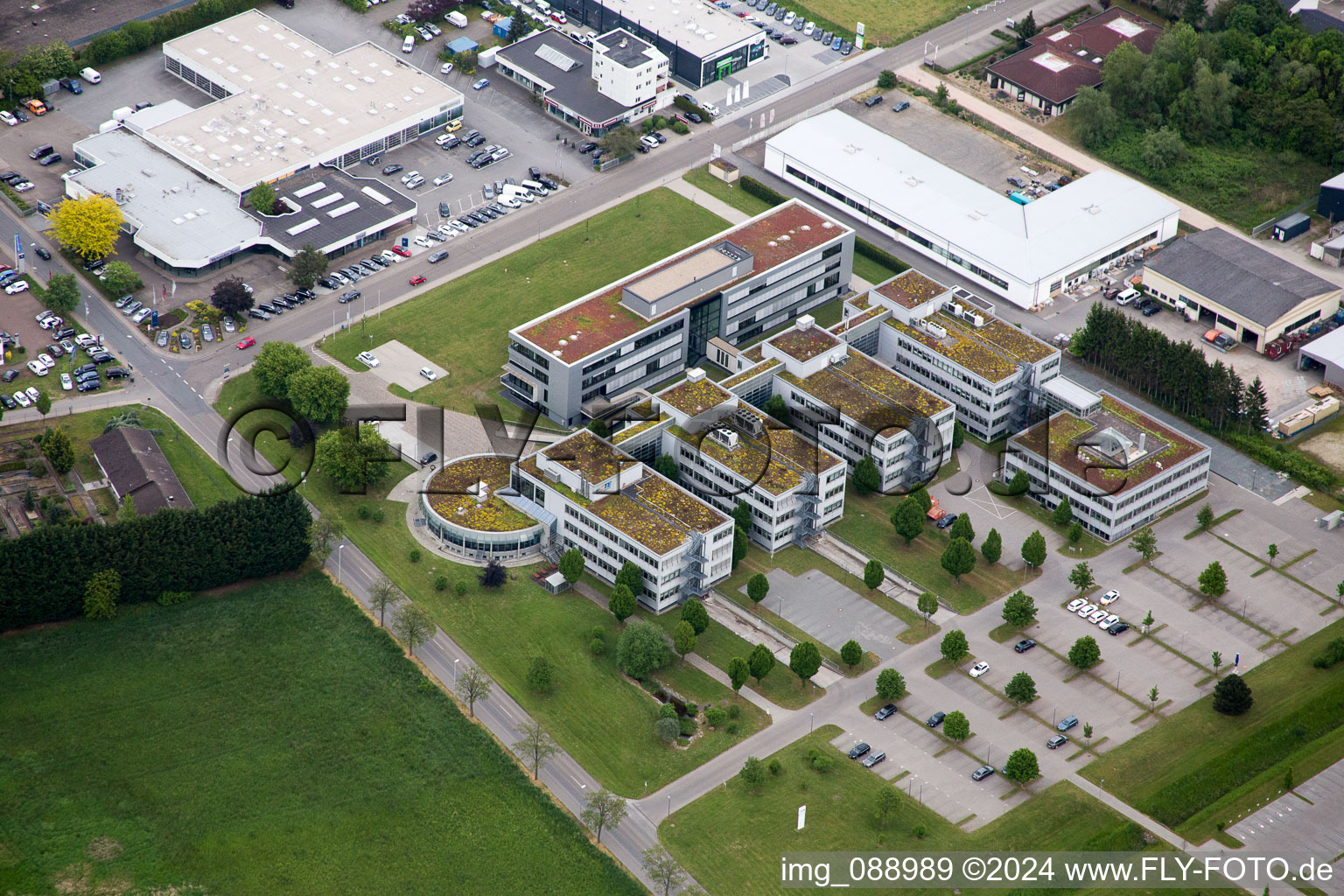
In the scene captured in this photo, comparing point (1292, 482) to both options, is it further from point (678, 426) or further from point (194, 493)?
point (194, 493)

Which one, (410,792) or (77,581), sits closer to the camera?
(410,792)

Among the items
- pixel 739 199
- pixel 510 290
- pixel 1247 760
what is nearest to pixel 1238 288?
pixel 739 199

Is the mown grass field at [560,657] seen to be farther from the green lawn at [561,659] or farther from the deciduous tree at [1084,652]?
the deciduous tree at [1084,652]

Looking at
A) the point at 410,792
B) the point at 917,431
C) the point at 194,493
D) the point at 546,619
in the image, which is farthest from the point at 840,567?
the point at 194,493

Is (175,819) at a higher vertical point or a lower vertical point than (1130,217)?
lower

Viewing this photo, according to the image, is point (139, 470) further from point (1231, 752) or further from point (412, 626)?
point (1231, 752)
